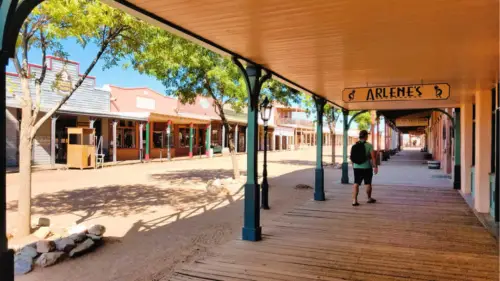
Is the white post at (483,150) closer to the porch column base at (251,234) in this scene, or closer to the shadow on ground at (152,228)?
the shadow on ground at (152,228)

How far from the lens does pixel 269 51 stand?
15.0 ft

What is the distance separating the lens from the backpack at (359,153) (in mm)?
7695

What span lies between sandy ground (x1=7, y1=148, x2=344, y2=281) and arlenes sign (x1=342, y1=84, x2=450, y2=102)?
2744 millimetres

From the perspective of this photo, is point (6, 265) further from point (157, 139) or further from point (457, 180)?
point (157, 139)

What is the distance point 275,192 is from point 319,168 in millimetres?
2571

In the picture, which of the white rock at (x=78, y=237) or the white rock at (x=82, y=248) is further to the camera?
the white rock at (x=78, y=237)

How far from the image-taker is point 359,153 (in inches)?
304

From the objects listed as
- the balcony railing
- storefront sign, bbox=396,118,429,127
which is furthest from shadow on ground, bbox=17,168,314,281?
the balcony railing

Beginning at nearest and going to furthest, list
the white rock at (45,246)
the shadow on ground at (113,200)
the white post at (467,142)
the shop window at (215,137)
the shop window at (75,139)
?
the white rock at (45,246) < the shadow on ground at (113,200) < the white post at (467,142) < the shop window at (75,139) < the shop window at (215,137)

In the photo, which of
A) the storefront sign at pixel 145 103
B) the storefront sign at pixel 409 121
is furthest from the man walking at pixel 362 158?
the storefront sign at pixel 145 103

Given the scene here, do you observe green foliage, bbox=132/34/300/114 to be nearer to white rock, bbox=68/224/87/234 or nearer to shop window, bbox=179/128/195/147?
white rock, bbox=68/224/87/234

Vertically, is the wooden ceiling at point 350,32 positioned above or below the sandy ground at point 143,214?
above

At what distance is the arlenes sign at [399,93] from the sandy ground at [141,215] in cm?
274

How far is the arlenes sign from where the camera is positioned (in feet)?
19.7
